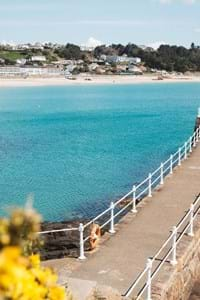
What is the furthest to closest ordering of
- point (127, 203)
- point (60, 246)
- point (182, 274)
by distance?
point (127, 203) < point (60, 246) < point (182, 274)

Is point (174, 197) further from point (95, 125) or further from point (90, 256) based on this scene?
point (95, 125)

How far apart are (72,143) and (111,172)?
1428 cm

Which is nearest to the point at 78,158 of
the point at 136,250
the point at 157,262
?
the point at 136,250

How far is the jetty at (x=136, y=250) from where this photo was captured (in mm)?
8094

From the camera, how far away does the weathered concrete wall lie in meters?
8.34

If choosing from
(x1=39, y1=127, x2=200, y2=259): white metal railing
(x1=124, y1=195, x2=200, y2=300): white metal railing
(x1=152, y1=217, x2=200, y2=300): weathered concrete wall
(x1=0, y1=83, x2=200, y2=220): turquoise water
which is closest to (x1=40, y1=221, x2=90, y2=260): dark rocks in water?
(x1=39, y1=127, x2=200, y2=259): white metal railing

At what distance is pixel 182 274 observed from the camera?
956 cm

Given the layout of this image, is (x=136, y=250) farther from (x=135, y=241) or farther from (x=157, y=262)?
(x=157, y=262)

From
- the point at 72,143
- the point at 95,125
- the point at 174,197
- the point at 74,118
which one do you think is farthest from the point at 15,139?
the point at 174,197

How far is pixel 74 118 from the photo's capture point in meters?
70.4

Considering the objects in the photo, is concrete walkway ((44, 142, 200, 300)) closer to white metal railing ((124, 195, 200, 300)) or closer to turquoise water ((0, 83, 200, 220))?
white metal railing ((124, 195, 200, 300))

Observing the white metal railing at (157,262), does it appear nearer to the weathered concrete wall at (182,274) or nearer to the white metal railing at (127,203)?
the weathered concrete wall at (182,274)

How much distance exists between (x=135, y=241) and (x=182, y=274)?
55.3 inches

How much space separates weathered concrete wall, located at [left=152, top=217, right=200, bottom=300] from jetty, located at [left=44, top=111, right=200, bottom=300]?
13cm
